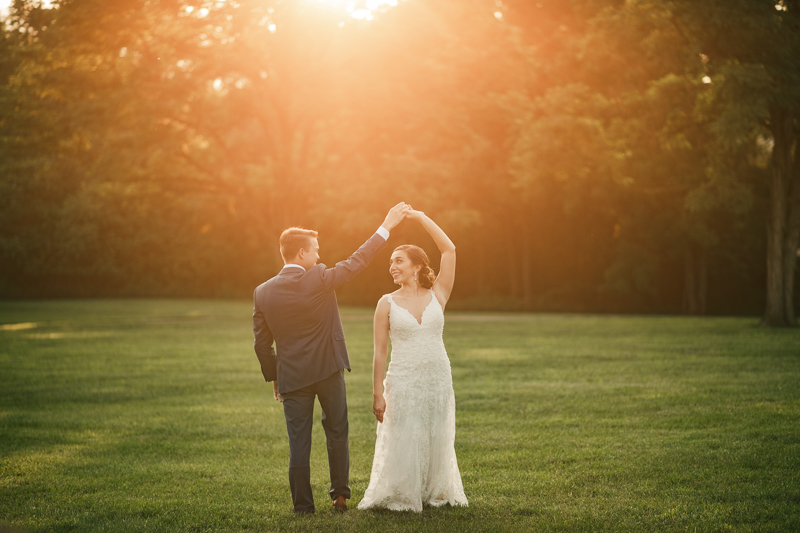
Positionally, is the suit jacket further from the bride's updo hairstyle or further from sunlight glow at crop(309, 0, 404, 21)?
sunlight glow at crop(309, 0, 404, 21)

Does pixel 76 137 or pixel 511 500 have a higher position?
pixel 76 137

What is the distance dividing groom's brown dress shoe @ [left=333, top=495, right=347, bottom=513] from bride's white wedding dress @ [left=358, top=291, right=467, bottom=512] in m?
0.13

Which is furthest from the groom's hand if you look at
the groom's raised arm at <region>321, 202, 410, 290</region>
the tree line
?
the tree line

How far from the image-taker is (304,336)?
563 cm

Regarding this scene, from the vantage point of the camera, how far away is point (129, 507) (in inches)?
239

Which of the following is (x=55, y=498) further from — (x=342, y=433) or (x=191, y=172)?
(x=191, y=172)

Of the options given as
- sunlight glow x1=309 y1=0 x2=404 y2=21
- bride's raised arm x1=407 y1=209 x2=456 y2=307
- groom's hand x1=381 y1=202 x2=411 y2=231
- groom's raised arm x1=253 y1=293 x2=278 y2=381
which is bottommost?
groom's raised arm x1=253 y1=293 x2=278 y2=381

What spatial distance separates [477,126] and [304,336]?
92.2ft

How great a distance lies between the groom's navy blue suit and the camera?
556 centimetres

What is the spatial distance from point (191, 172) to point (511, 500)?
84.2ft

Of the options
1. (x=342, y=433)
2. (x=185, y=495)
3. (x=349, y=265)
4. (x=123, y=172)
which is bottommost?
(x=185, y=495)

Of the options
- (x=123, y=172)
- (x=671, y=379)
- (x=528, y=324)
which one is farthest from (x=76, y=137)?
(x=671, y=379)

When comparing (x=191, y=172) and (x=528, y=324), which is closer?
(x=528, y=324)

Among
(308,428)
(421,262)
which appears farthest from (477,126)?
(308,428)
